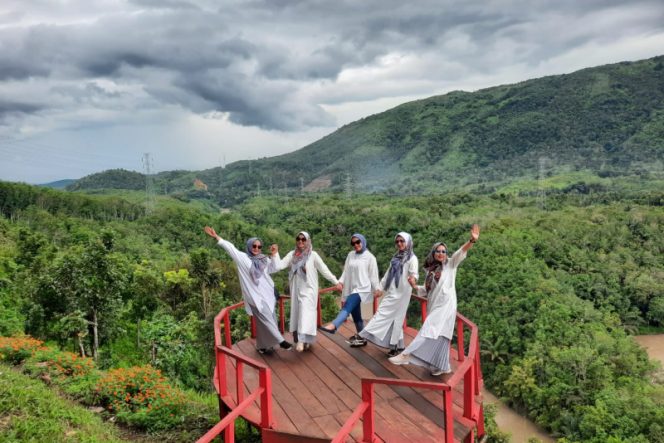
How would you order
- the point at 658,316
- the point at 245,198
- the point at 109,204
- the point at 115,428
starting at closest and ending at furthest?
the point at 115,428
the point at 658,316
the point at 109,204
the point at 245,198

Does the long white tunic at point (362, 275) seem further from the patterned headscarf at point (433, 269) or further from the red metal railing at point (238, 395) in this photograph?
the red metal railing at point (238, 395)

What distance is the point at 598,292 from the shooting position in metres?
43.0

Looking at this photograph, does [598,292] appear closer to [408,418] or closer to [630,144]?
[408,418]

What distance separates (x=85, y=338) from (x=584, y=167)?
15336 centimetres

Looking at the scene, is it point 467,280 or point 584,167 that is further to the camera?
point 584,167

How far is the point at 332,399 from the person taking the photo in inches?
211

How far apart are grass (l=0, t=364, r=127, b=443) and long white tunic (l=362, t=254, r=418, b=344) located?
3621 mm

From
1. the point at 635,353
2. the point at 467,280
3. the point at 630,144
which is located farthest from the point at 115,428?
the point at 630,144

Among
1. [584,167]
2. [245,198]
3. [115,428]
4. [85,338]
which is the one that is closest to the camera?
[115,428]

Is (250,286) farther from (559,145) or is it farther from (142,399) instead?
(559,145)

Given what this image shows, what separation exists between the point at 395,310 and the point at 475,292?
3726 centimetres

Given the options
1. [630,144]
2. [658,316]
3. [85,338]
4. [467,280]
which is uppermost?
[630,144]

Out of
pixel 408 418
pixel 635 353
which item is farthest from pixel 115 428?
pixel 635 353

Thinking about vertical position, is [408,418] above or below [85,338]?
above
